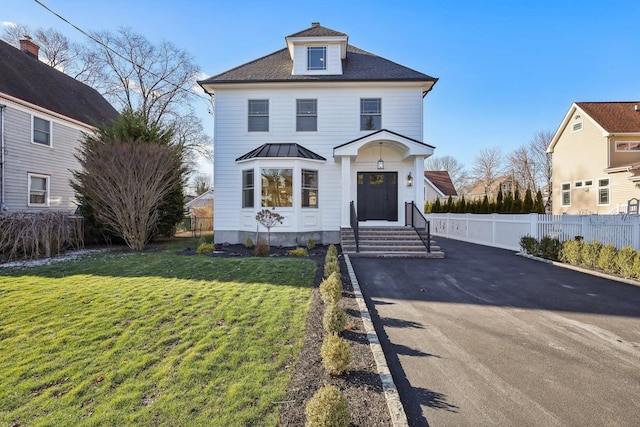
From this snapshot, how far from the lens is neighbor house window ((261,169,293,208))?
12.2 m

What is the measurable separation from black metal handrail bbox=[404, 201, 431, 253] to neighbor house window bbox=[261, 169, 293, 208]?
4954 millimetres

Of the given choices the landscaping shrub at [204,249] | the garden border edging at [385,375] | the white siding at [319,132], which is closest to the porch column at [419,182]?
the white siding at [319,132]

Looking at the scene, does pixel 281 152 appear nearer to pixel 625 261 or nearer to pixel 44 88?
pixel 625 261

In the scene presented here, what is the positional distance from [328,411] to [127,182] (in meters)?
11.1

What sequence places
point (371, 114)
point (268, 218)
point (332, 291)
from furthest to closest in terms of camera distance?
point (371, 114) < point (268, 218) < point (332, 291)

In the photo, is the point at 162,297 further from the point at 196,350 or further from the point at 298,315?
the point at 298,315

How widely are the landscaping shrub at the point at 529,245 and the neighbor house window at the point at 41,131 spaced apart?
22526 millimetres

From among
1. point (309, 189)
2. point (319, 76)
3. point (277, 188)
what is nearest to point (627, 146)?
point (319, 76)

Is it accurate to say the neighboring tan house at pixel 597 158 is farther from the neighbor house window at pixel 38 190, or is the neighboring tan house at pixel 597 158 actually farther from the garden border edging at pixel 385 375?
the neighbor house window at pixel 38 190

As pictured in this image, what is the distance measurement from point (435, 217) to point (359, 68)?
1063 centimetres

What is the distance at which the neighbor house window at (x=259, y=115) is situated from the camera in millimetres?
13078

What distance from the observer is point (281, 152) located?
483 inches

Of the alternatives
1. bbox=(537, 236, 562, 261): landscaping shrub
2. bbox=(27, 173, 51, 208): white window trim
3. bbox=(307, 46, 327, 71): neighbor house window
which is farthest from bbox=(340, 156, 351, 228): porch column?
bbox=(27, 173, 51, 208): white window trim

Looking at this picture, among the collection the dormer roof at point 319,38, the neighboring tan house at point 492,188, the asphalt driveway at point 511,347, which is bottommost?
the asphalt driveway at point 511,347
